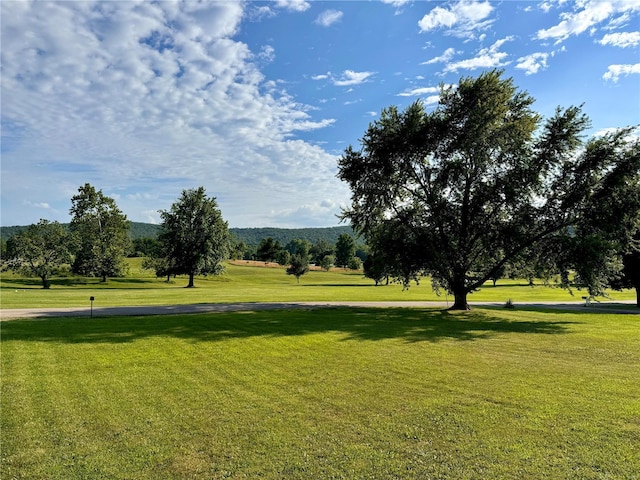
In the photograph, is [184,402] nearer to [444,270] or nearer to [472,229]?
[444,270]

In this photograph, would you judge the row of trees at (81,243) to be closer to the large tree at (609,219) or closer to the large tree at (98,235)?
the large tree at (98,235)

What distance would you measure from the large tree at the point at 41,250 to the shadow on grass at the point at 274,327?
40922 millimetres

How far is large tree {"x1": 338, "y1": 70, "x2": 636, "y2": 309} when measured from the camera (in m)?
22.9

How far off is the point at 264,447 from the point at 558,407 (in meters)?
5.64

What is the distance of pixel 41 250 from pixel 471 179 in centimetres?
5666

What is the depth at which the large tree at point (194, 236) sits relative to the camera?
62.0 m

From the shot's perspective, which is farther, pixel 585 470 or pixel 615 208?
pixel 615 208

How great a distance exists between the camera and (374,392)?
27.8 feet

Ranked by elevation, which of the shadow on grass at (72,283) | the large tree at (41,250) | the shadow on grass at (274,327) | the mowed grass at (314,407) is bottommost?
the shadow on grass at (72,283)

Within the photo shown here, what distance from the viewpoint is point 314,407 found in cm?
754

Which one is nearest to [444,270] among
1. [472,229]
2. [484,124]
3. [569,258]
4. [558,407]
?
[472,229]

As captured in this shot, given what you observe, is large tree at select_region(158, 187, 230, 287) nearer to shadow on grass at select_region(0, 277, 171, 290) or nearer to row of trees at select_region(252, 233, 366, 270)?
shadow on grass at select_region(0, 277, 171, 290)

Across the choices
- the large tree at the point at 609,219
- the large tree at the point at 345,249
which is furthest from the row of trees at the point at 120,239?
the large tree at the point at 609,219

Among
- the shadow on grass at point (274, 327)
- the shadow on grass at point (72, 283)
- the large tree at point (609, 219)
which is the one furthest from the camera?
the shadow on grass at point (72, 283)
